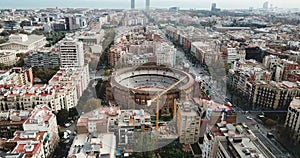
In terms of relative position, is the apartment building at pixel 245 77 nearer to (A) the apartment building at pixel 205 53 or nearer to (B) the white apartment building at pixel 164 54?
(A) the apartment building at pixel 205 53

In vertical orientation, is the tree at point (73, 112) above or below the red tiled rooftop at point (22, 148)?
below

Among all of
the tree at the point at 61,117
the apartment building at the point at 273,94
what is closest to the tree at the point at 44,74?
the tree at the point at 61,117

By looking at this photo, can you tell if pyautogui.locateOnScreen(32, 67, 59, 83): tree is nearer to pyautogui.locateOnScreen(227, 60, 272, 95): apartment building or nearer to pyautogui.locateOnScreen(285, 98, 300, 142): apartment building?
pyautogui.locateOnScreen(227, 60, 272, 95): apartment building

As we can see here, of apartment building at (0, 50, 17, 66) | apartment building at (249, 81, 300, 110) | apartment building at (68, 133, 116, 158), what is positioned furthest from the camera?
Answer: apartment building at (0, 50, 17, 66)

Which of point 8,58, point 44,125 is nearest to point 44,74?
point 8,58

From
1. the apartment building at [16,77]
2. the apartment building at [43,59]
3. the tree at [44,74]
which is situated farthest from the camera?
the apartment building at [43,59]

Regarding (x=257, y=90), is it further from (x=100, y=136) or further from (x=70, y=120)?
(x=70, y=120)

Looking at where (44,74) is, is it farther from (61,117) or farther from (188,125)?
(188,125)

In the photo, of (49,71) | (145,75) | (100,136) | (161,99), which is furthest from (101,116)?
(49,71)

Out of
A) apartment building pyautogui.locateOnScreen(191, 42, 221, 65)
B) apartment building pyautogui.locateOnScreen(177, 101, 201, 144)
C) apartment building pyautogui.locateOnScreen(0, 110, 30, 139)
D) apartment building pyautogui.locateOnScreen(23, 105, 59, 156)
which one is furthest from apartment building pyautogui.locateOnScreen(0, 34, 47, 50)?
apartment building pyautogui.locateOnScreen(177, 101, 201, 144)
